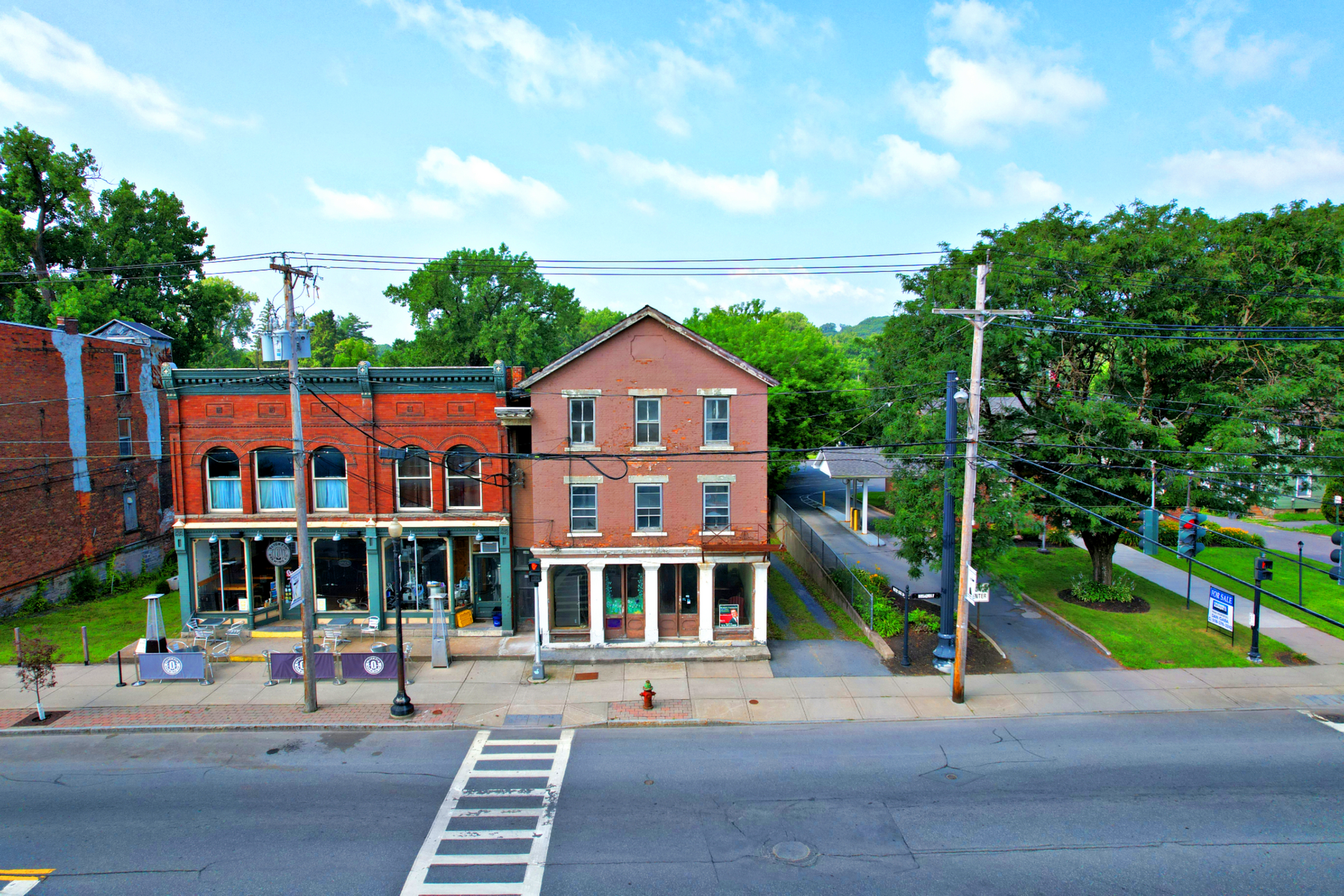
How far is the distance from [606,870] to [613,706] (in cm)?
660

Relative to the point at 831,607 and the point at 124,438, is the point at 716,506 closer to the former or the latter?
the point at 831,607

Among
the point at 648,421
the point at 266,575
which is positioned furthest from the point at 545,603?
the point at 266,575

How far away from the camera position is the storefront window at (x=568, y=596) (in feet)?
71.4

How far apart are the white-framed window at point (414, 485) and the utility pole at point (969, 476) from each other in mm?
15637

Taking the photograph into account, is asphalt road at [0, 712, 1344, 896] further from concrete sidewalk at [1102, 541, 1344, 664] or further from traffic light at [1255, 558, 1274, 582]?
concrete sidewalk at [1102, 541, 1344, 664]

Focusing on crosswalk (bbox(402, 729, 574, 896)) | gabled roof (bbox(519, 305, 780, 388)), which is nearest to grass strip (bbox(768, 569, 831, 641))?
gabled roof (bbox(519, 305, 780, 388))

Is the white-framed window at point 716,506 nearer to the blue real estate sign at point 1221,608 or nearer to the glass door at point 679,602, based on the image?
the glass door at point 679,602

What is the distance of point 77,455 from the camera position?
2791 cm

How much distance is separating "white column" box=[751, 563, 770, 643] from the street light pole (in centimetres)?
486

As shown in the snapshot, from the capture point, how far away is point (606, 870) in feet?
35.6

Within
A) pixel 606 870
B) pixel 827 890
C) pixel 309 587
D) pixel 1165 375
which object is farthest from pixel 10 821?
pixel 1165 375

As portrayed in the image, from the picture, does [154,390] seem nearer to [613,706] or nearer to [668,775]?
[613,706]

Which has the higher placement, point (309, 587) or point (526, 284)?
point (526, 284)

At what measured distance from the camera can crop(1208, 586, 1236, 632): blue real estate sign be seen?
20.6 meters
